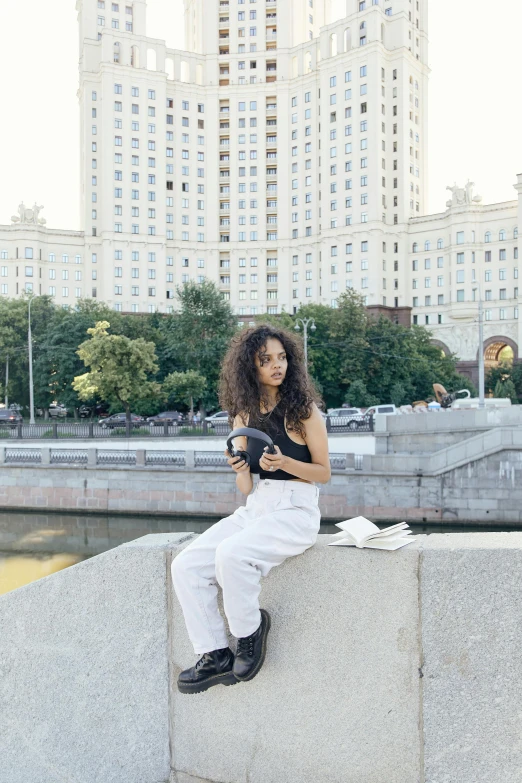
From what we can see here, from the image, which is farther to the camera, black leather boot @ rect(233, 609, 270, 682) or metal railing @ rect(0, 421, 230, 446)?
metal railing @ rect(0, 421, 230, 446)

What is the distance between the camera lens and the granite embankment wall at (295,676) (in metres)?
2.82

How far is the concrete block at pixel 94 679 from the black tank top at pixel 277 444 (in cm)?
59

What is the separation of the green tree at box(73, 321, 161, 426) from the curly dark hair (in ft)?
97.0

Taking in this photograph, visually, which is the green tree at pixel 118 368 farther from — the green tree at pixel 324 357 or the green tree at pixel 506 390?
the green tree at pixel 506 390

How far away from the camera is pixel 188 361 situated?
40875 millimetres

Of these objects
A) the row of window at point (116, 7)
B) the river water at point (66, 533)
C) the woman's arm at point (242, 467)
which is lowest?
the river water at point (66, 533)

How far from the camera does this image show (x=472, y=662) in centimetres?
282

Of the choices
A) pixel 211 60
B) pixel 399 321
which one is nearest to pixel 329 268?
pixel 399 321

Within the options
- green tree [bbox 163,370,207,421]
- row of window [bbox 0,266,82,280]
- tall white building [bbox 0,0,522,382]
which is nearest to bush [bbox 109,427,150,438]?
green tree [bbox 163,370,207,421]

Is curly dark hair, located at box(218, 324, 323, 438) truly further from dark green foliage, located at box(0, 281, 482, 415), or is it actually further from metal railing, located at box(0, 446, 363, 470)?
dark green foliage, located at box(0, 281, 482, 415)

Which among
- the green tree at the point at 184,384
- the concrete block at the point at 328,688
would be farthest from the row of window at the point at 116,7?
the concrete block at the point at 328,688

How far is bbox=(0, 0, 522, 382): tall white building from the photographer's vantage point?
7862 cm

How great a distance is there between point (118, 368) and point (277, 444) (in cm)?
3048

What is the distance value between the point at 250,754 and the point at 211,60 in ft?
314
